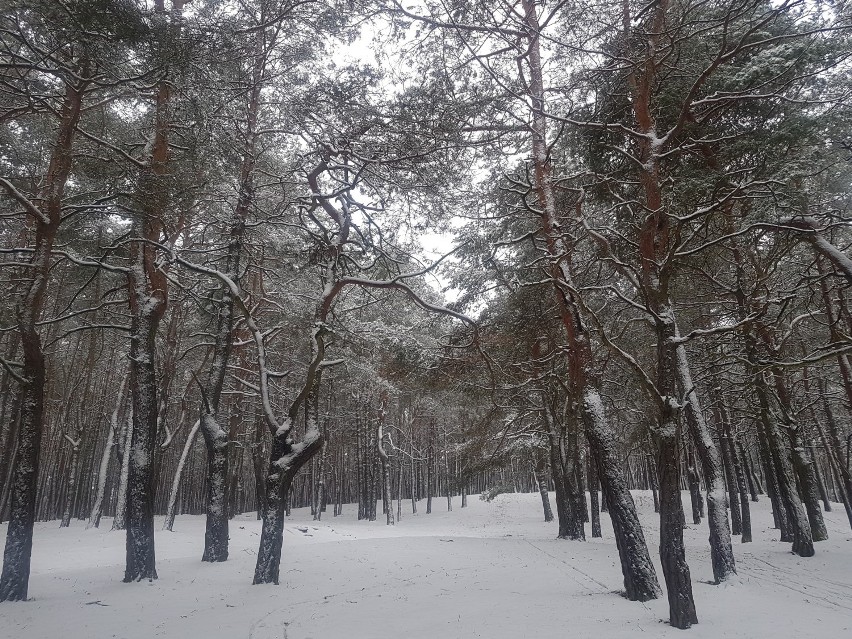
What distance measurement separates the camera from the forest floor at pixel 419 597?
5.55m

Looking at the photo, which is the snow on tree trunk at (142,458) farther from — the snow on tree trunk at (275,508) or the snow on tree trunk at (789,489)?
the snow on tree trunk at (789,489)

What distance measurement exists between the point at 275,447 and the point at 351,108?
20.8 feet

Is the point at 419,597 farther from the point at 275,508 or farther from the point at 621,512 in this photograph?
the point at 621,512

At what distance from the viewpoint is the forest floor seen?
555 centimetres

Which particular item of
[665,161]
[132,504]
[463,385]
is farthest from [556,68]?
[132,504]

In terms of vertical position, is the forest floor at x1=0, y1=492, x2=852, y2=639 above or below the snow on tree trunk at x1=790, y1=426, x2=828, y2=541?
below

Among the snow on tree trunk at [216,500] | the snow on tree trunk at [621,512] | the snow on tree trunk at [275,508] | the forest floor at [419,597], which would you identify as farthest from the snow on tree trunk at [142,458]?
the snow on tree trunk at [621,512]

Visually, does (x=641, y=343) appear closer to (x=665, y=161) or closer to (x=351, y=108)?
(x=665, y=161)

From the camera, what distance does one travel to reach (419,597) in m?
7.44

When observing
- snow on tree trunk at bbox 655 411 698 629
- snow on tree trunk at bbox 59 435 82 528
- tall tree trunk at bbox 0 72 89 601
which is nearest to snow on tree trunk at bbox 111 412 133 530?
snow on tree trunk at bbox 59 435 82 528

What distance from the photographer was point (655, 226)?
6.56 metres

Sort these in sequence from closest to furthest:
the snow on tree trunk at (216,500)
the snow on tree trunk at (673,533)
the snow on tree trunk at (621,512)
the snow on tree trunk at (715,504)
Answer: the snow on tree trunk at (673,533) < the snow on tree trunk at (621,512) < the snow on tree trunk at (715,504) < the snow on tree trunk at (216,500)

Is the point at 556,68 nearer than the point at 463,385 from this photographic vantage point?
Yes

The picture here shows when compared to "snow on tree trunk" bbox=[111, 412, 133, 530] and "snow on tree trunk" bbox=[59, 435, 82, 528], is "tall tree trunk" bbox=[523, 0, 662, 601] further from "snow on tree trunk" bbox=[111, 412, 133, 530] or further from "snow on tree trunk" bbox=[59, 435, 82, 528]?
"snow on tree trunk" bbox=[59, 435, 82, 528]
